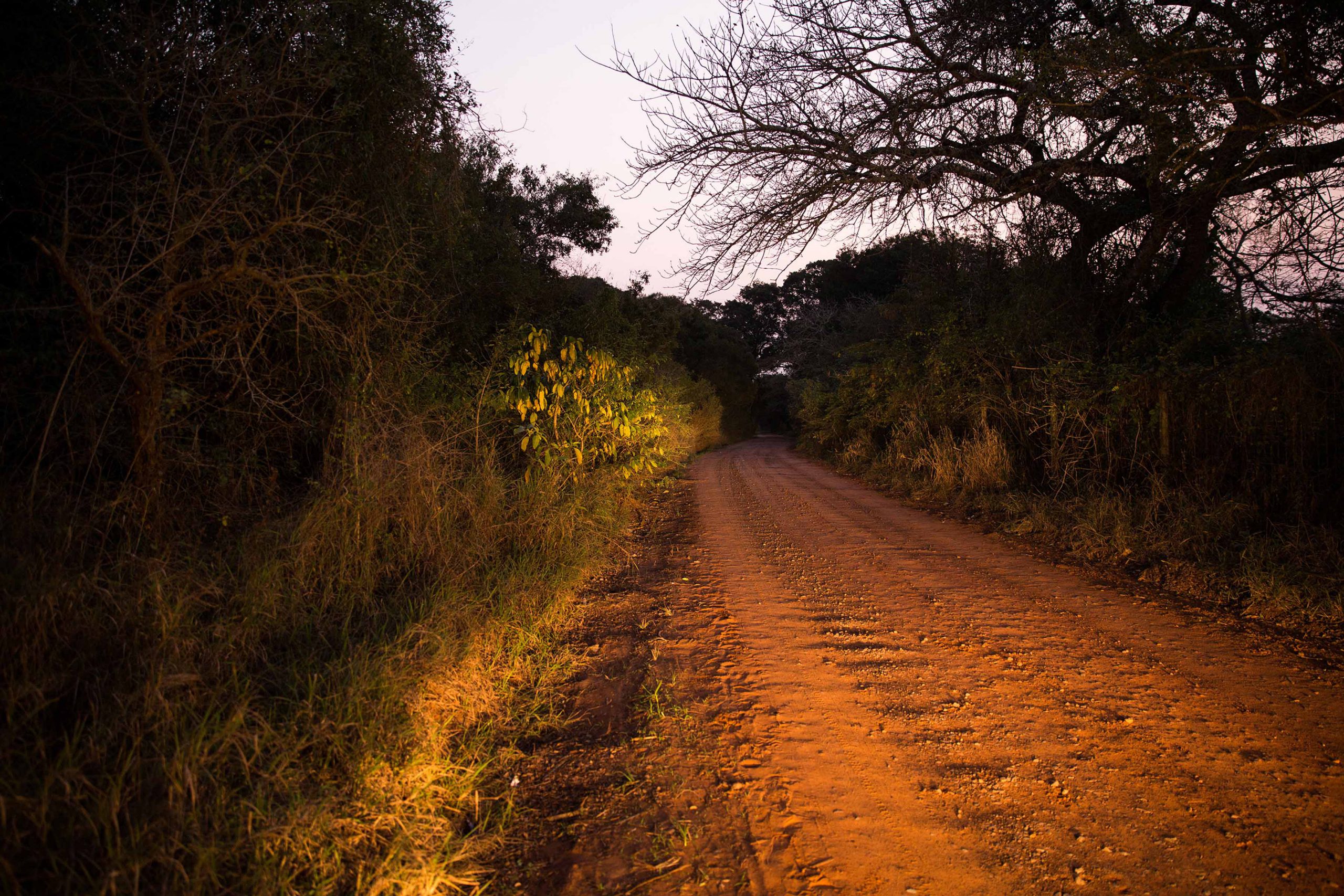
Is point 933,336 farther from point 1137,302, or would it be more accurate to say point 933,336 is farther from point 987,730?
point 987,730

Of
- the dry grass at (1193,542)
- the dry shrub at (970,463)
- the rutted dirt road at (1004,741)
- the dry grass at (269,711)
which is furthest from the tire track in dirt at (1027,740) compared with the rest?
the dry shrub at (970,463)

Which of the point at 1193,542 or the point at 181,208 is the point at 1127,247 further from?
the point at 181,208

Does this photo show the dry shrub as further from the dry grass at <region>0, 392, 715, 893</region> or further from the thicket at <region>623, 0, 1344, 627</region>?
the dry grass at <region>0, 392, 715, 893</region>

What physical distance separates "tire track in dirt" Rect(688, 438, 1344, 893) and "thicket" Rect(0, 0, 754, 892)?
1.26 metres

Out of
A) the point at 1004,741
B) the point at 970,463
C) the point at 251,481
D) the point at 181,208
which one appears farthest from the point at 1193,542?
the point at 181,208

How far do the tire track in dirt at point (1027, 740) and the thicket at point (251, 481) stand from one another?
1.26 metres

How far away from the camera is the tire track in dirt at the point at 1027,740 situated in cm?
205

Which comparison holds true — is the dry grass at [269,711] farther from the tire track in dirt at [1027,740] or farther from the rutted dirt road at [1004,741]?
the tire track in dirt at [1027,740]

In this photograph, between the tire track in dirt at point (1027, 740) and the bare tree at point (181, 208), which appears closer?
the tire track in dirt at point (1027, 740)

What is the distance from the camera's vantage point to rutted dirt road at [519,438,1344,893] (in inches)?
80.2

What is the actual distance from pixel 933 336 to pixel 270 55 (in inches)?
433

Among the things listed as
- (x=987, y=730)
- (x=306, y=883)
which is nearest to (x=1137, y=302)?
(x=987, y=730)

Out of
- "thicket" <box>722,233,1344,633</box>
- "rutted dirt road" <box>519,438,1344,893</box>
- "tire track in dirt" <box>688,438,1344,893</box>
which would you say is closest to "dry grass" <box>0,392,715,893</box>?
"rutted dirt road" <box>519,438,1344,893</box>

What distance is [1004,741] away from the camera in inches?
107
